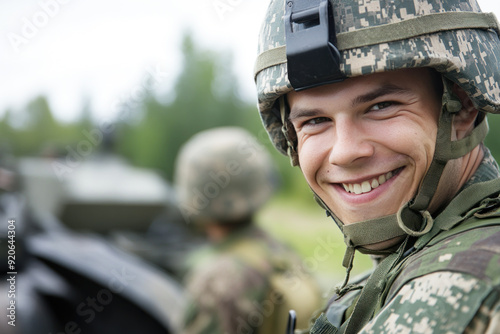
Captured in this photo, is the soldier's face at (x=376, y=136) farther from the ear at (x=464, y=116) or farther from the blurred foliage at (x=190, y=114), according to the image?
the blurred foliage at (x=190, y=114)

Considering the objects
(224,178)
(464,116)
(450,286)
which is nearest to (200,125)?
(224,178)

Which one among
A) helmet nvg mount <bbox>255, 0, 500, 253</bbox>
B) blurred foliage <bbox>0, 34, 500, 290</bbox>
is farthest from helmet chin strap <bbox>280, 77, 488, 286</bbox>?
blurred foliage <bbox>0, 34, 500, 290</bbox>

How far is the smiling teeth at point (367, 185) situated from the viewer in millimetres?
1738

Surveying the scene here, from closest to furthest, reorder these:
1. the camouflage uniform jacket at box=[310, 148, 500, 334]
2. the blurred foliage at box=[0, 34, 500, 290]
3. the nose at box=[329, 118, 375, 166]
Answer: the camouflage uniform jacket at box=[310, 148, 500, 334]
the nose at box=[329, 118, 375, 166]
the blurred foliage at box=[0, 34, 500, 290]

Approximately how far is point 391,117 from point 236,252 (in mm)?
2764

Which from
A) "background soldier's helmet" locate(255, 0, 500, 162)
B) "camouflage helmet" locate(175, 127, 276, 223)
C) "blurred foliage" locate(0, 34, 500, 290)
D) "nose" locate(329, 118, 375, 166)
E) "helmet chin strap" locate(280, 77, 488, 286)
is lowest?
"blurred foliage" locate(0, 34, 500, 290)

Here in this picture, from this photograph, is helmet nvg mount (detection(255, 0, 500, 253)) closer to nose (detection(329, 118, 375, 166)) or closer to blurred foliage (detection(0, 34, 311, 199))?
nose (detection(329, 118, 375, 166))

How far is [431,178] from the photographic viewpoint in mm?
1704

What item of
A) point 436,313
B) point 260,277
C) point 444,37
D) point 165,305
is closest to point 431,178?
point 444,37

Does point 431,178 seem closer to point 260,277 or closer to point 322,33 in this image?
point 322,33

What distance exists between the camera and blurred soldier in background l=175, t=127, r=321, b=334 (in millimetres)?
3996

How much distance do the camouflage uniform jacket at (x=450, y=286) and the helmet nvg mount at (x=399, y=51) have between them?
200 mm

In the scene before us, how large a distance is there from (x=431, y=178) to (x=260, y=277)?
8.32 ft

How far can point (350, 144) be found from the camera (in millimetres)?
1674
